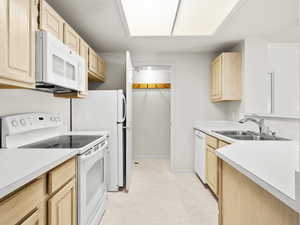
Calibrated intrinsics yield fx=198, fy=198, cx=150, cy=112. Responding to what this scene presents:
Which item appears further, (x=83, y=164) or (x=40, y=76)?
(x=83, y=164)

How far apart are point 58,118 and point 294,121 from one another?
255 cm

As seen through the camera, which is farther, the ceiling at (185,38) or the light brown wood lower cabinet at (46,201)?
the ceiling at (185,38)

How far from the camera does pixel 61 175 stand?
127 cm

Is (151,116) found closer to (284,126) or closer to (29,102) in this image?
(284,126)

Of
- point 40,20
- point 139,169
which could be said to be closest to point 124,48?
point 40,20

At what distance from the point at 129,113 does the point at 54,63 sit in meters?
1.47

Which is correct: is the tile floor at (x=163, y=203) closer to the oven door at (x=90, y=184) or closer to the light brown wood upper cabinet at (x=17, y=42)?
the oven door at (x=90, y=184)

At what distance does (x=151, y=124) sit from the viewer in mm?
4844

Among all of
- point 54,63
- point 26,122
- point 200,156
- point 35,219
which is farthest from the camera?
point 200,156

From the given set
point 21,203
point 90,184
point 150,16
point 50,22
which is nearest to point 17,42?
point 50,22

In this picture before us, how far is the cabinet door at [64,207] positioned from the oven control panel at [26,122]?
2.10ft

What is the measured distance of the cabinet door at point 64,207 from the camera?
3.77 ft

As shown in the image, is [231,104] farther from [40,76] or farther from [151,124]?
[40,76]

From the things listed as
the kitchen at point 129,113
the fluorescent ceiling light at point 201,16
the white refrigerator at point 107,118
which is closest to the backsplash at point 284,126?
the kitchen at point 129,113
